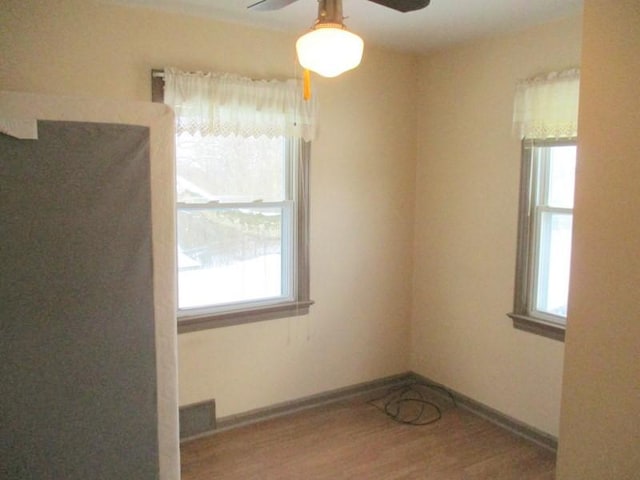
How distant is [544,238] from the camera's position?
305 cm

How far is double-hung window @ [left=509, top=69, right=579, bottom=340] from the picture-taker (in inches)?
111

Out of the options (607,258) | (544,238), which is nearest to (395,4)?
(607,258)

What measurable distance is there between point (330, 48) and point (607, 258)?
109 cm

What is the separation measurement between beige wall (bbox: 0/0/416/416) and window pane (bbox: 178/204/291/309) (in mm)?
209

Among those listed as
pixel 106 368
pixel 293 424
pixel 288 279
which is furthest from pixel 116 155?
pixel 293 424

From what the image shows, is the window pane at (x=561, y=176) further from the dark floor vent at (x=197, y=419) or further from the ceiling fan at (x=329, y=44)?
the dark floor vent at (x=197, y=419)

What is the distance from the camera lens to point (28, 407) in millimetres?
1793

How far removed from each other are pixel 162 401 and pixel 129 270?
1.77 ft

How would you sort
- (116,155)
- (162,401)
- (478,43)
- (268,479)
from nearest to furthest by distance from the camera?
(116,155) < (162,401) < (268,479) < (478,43)

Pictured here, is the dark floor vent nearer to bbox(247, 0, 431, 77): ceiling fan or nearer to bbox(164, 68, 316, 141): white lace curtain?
bbox(164, 68, 316, 141): white lace curtain

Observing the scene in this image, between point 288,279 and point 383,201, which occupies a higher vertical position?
point 383,201

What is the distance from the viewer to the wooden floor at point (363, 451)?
9.05 feet

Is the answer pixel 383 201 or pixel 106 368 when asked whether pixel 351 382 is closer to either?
pixel 383 201

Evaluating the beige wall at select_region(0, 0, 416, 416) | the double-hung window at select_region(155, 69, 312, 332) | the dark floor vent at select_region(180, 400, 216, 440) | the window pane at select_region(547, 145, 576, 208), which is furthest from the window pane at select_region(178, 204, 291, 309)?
the window pane at select_region(547, 145, 576, 208)
